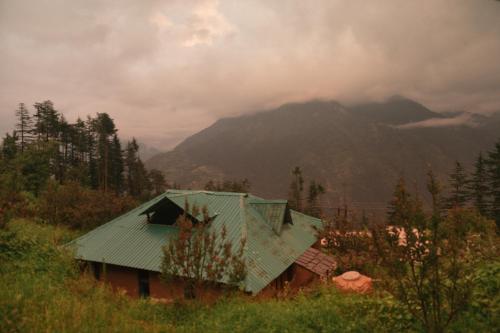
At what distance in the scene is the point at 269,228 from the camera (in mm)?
19000

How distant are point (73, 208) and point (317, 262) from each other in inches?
854

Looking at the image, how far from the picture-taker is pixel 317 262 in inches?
777

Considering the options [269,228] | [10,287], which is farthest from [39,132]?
[10,287]

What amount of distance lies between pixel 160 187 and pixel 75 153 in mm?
19752

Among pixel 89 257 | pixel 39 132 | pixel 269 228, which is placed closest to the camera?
pixel 89 257

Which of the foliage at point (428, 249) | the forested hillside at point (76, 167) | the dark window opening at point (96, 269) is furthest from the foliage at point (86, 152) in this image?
the foliage at point (428, 249)

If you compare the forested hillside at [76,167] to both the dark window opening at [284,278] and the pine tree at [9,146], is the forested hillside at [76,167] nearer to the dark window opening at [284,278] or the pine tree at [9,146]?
the pine tree at [9,146]

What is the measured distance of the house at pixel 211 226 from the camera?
608 inches

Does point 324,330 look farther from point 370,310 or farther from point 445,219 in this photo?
point 445,219

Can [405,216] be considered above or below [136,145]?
below

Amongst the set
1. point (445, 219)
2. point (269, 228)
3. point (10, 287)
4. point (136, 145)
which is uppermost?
point (136, 145)

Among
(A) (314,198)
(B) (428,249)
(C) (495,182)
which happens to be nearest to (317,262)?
(B) (428,249)

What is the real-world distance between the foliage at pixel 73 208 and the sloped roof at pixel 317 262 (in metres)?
18.8

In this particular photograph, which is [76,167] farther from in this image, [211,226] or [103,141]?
[211,226]
